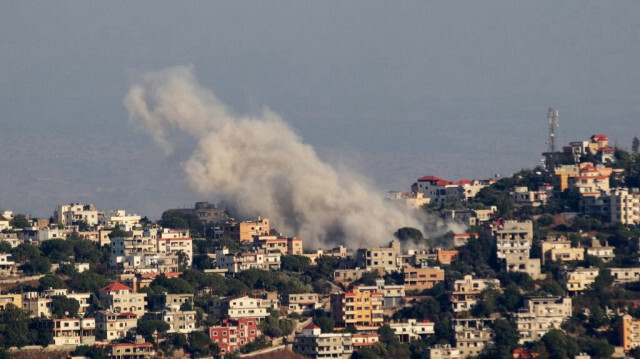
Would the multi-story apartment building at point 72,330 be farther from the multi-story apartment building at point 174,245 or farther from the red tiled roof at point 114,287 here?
the multi-story apartment building at point 174,245

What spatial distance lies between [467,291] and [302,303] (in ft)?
21.9

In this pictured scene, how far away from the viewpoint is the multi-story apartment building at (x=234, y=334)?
75938 millimetres

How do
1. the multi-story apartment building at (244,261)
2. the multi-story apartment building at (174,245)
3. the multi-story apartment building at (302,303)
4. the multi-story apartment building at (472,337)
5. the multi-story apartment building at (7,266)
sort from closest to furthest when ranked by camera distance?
1. the multi-story apartment building at (472,337)
2. the multi-story apartment building at (302,303)
3. the multi-story apartment building at (7,266)
4. the multi-story apartment building at (244,261)
5. the multi-story apartment building at (174,245)

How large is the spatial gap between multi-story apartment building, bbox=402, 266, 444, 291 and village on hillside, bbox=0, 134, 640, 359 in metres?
0.06

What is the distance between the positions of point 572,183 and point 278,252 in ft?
54.2

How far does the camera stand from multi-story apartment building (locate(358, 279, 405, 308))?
82312 mm

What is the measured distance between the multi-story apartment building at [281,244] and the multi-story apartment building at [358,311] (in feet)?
37.8

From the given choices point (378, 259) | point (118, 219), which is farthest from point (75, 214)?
point (378, 259)

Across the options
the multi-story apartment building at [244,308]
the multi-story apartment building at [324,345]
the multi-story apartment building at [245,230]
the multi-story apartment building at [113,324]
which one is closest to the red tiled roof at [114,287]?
the multi-story apartment building at [113,324]

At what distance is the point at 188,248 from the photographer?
90.9 metres

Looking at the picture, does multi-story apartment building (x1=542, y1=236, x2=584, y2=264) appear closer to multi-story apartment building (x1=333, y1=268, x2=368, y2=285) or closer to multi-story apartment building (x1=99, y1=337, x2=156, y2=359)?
multi-story apartment building (x1=333, y1=268, x2=368, y2=285)

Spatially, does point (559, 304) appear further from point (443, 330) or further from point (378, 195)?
point (378, 195)

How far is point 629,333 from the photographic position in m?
76.9

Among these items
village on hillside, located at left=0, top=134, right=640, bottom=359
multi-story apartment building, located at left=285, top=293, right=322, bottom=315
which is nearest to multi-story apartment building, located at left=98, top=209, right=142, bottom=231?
village on hillside, located at left=0, top=134, right=640, bottom=359
